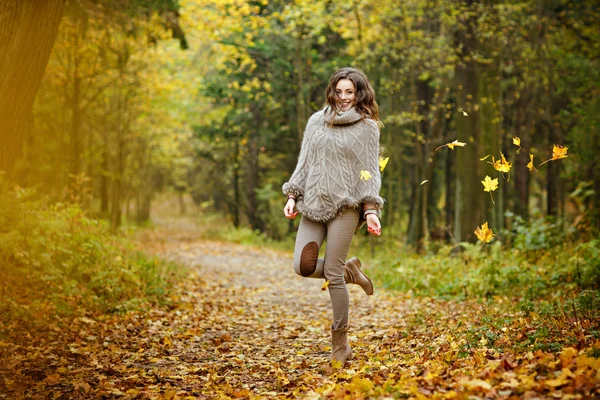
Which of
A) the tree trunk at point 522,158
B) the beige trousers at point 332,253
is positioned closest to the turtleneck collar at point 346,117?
the beige trousers at point 332,253

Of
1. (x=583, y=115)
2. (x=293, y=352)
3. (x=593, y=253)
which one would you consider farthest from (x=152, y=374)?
(x=583, y=115)

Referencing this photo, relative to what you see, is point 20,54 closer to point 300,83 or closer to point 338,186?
point 338,186

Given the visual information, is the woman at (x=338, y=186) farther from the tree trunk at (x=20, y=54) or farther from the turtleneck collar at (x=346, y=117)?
the tree trunk at (x=20, y=54)

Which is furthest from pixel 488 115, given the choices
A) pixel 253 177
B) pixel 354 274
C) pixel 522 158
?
pixel 253 177

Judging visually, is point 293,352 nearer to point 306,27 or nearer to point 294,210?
point 294,210

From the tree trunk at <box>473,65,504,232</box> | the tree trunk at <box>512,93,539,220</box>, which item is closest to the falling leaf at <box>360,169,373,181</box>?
the tree trunk at <box>473,65,504,232</box>

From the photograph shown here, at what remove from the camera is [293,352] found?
5.66 metres

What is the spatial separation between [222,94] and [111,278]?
1386cm

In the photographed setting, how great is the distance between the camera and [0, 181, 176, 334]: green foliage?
6.54 metres

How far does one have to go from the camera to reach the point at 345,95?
190 inches

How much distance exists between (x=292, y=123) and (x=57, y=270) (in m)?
14.3

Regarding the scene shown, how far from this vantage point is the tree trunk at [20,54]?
6469mm

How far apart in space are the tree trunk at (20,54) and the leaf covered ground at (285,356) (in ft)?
7.86

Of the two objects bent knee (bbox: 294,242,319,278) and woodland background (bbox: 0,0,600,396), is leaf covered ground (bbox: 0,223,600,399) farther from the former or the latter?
bent knee (bbox: 294,242,319,278)
